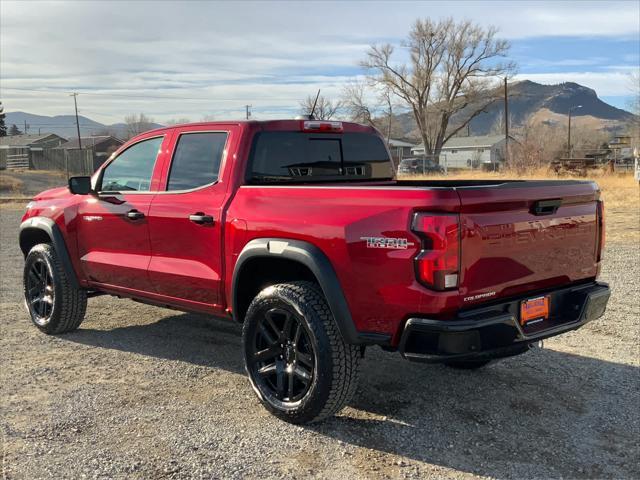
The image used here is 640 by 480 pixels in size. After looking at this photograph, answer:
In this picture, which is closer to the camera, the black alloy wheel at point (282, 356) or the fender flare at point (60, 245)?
the black alloy wheel at point (282, 356)

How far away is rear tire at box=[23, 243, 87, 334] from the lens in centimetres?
554

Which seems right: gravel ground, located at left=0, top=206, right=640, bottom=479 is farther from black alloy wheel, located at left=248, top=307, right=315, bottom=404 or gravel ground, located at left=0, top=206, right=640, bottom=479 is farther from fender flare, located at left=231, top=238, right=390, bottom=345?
fender flare, located at left=231, top=238, right=390, bottom=345

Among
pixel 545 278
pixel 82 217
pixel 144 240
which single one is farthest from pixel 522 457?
pixel 82 217

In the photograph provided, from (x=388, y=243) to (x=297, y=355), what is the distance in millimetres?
1032

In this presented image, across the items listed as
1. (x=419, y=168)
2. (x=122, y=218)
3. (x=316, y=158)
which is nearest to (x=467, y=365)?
(x=316, y=158)

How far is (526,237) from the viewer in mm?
3375

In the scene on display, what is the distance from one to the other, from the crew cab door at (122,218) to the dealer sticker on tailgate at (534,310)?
9.26 ft

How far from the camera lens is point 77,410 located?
3961 millimetres

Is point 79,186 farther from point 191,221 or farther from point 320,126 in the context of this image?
point 320,126

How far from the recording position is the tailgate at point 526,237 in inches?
123

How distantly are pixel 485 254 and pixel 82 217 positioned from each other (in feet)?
12.1

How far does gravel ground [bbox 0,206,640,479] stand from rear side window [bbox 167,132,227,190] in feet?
4.89

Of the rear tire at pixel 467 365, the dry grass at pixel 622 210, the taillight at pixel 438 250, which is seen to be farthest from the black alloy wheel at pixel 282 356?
the dry grass at pixel 622 210

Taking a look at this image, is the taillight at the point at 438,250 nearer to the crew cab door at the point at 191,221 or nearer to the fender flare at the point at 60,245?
the crew cab door at the point at 191,221
